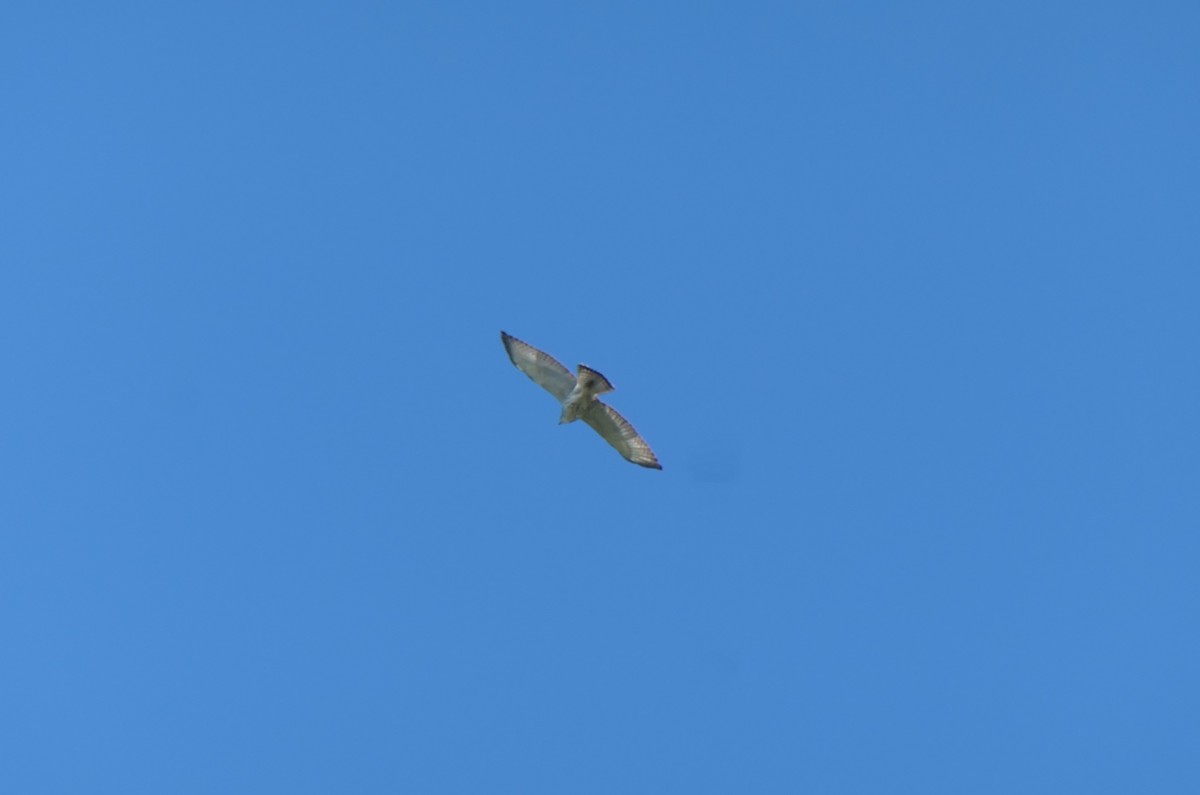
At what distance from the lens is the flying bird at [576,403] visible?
2797cm

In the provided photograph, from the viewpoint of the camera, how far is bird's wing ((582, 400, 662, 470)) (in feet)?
92.9

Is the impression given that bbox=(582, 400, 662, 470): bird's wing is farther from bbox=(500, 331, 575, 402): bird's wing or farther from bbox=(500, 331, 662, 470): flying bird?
bbox=(500, 331, 575, 402): bird's wing

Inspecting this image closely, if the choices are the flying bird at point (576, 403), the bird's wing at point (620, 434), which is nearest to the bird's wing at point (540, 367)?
the flying bird at point (576, 403)

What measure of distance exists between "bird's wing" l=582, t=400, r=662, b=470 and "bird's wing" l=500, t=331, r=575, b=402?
82cm

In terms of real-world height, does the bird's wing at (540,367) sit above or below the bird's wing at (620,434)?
above

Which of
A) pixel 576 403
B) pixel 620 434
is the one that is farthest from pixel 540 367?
pixel 620 434

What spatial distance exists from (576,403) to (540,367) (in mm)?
1508

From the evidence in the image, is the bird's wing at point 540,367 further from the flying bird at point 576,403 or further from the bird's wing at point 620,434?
the bird's wing at point 620,434

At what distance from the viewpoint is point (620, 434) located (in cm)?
2877

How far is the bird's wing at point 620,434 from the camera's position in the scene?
2831 centimetres

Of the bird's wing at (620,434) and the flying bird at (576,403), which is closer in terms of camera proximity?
the flying bird at (576,403)

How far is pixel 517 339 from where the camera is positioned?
28891mm

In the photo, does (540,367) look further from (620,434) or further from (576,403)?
(620,434)

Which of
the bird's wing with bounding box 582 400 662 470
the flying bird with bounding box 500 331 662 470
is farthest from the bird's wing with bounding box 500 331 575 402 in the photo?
the bird's wing with bounding box 582 400 662 470
